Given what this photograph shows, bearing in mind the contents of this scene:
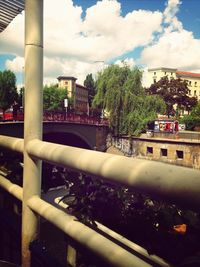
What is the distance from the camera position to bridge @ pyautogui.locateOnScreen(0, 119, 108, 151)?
1112 inches

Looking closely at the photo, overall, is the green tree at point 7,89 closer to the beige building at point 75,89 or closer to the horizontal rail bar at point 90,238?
the beige building at point 75,89

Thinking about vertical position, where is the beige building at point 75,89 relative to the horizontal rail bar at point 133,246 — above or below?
above

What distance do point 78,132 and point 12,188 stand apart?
30342 millimetres

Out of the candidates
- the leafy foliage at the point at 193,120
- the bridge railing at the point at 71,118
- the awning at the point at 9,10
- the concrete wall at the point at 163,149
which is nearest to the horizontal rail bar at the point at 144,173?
the awning at the point at 9,10

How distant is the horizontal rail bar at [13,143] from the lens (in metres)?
1.75

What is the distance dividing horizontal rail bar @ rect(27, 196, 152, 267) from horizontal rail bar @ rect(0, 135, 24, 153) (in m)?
0.36

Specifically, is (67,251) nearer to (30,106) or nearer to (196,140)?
(30,106)

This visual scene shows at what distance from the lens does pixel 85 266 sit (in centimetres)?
135

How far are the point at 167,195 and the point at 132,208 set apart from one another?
63 cm

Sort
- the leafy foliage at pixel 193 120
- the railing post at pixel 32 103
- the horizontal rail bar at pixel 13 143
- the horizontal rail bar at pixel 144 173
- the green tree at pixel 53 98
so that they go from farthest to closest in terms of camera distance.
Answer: the green tree at pixel 53 98 < the leafy foliage at pixel 193 120 < the horizontal rail bar at pixel 13 143 < the railing post at pixel 32 103 < the horizontal rail bar at pixel 144 173

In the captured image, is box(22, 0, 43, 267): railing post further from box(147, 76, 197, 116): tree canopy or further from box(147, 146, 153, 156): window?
box(147, 76, 197, 116): tree canopy

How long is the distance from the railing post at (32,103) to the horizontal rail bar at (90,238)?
11cm

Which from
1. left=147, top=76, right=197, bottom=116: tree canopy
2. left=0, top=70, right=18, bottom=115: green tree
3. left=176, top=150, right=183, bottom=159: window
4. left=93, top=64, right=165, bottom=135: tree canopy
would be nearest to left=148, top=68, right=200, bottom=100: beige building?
left=147, top=76, right=197, bottom=116: tree canopy

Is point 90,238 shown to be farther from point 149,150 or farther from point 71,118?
point 149,150
